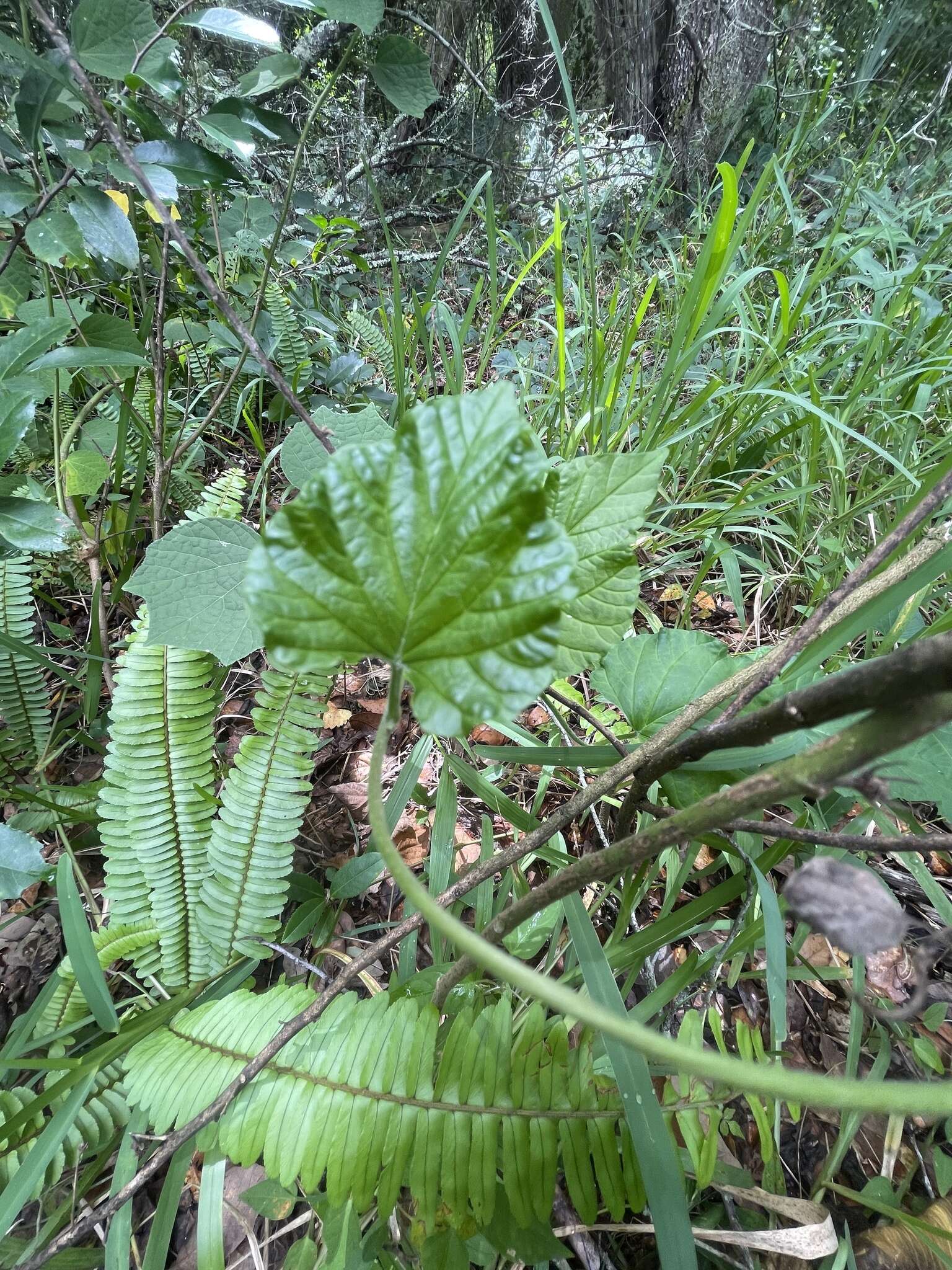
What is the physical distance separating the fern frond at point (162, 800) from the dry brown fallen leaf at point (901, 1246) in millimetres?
1047

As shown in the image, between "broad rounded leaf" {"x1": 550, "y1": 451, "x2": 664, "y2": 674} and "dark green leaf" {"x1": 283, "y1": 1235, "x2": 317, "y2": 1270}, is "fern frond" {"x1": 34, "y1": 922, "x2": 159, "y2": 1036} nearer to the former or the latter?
"dark green leaf" {"x1": 283, "y1": 1235, "x2": 317, "y2": 1270}

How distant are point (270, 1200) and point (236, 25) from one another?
1692mm

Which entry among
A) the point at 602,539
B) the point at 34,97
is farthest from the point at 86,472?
the point at 602,539

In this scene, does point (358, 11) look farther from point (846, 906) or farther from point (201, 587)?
point (846, 906)

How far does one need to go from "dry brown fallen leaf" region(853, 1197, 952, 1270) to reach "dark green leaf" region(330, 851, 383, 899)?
0.83 meters

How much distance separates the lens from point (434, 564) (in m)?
0.37

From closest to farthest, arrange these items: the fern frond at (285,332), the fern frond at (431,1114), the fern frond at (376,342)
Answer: the fern frond at (431,1114)
the fern frond at (285,332)
the fern frond at (376,342)

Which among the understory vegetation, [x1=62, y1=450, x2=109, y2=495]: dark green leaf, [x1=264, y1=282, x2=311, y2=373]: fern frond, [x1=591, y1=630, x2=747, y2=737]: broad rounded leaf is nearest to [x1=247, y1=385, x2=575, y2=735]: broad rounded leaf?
the understory vegetation

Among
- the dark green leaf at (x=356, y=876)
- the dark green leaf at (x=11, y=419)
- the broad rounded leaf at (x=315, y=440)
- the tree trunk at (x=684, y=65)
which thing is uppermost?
the tree trunk at (x=684, y=65)

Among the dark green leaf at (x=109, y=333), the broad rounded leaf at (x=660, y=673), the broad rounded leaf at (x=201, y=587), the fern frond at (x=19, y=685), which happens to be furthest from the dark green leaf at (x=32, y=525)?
the broad rounded leaf at (x=660, y=673)

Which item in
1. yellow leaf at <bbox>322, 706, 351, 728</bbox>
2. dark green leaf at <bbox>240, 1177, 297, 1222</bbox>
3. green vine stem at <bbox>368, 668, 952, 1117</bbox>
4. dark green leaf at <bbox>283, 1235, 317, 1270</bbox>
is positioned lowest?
dark green leaf at <bbox>240, 1177, 297, 1222</bbox>

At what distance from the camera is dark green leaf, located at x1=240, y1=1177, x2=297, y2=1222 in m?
0.81

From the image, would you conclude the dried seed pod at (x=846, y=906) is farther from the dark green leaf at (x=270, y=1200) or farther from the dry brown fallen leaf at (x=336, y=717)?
the dry brown fallen leaf at (x=336, y=717)

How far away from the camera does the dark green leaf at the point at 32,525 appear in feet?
3.22
